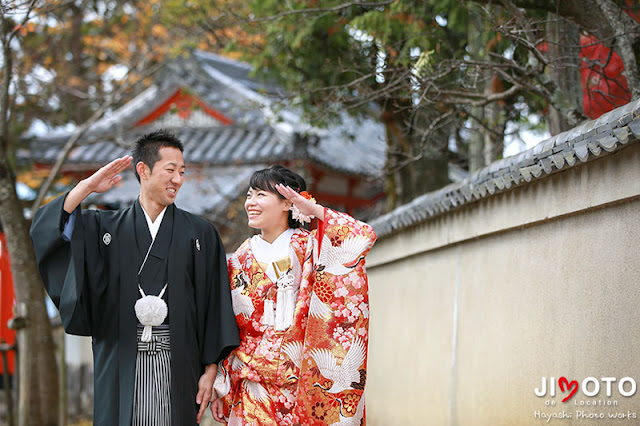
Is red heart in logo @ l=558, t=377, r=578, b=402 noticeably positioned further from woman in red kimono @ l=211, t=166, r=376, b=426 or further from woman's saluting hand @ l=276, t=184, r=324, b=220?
woman's saluting hand @ l=276, t=184, r=324, b=220

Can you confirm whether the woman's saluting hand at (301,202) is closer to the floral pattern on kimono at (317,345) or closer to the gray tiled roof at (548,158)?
the floral pattern on kimono at (317,345)

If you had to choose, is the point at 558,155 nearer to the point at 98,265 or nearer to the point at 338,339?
the point at 338,339

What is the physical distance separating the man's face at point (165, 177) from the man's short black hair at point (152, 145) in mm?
23

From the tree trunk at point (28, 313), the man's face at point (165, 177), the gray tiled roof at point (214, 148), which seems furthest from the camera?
the gray tiled roof at point (214, 148)

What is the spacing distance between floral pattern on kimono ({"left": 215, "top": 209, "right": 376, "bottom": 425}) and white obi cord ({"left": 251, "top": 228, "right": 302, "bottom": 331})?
0.03 metres

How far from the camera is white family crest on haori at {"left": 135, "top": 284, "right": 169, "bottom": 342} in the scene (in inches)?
149

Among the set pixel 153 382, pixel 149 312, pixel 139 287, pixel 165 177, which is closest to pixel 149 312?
pixel 149 312

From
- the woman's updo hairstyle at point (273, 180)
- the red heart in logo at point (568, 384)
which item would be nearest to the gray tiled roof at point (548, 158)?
the red heart in logo at point (568, 384)

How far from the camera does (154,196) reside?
400cm

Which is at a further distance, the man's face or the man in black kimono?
the man's face

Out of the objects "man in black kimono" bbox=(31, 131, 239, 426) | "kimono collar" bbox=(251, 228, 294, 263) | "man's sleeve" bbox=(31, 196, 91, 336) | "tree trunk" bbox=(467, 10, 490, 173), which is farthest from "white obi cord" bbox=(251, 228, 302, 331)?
"tree trunk" bbox=(467, 10, 490, 173)

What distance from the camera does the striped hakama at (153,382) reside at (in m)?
3.80

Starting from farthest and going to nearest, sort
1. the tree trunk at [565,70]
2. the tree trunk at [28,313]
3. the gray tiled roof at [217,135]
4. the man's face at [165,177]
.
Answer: the gray tiled roof at [217,135] → the tree trunk at [28,313] → the tree trunk at [565,70] → the man's face at [165,177]

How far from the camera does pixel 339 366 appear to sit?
3939 millimetres
